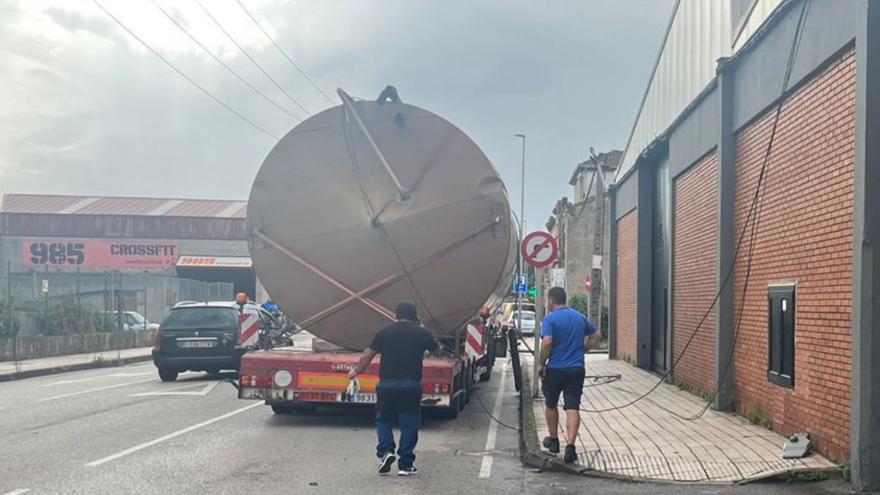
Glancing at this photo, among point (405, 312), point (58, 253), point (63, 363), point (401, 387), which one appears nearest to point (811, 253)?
point (405, 312)

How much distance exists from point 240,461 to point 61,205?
5286 cm

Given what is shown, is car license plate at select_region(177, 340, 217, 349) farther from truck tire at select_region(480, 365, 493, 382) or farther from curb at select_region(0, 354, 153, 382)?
truck tire at select_region(480, 365, 493, 382)

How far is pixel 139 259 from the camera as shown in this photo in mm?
51594

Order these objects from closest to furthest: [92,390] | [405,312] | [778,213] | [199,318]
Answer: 1. [405,312]
2. [778,213]
3. [92,390]
4. [199,318]

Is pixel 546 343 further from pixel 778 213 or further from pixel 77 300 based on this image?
pixel 77 300

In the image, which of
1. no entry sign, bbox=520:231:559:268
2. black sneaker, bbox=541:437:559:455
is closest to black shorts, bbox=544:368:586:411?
black sneaker, bbox=541:437:559:455

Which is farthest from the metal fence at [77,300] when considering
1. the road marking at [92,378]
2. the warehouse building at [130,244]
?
the warehouse building at [130,244]

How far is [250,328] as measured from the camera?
12500 mm

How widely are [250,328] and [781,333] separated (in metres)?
6.79

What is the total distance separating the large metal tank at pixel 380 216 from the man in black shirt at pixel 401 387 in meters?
2.59

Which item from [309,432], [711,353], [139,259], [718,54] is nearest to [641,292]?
[711,353]

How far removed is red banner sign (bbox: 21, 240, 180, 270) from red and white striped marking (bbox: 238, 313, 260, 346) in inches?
1584

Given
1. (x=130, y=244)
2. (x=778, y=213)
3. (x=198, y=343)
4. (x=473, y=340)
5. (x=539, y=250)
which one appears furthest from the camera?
(x=130, y=244)

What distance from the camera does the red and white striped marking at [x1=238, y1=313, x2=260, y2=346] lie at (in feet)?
40.9
